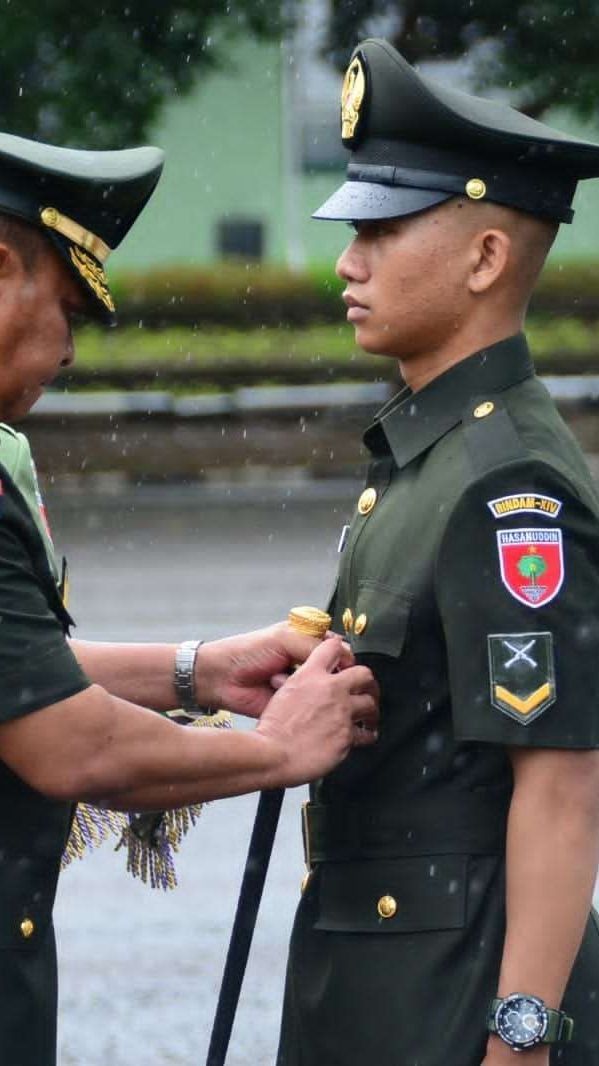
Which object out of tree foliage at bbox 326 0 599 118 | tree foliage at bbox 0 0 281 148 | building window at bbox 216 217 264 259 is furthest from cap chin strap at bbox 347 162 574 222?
building window at bbox 216 217 264 259

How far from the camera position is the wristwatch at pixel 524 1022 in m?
2.34

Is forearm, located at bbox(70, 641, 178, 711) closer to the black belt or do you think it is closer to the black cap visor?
the black belt

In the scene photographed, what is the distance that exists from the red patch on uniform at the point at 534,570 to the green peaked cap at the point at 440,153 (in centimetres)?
45

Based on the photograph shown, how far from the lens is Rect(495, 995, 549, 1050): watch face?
2338mm

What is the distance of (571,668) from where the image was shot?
238cm

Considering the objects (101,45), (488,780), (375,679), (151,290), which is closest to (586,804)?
(488,780)

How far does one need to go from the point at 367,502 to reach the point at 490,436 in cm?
27

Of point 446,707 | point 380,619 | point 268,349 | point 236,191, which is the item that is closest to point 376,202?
point 380,619

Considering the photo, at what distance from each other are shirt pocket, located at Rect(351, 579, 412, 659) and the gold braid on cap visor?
56cm

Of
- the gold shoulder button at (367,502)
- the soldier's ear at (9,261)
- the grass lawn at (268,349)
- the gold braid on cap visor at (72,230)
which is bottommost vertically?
the gold shoulder button at (367,502)

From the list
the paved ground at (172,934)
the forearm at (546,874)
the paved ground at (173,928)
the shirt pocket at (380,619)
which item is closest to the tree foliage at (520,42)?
the paved ground at (173,928)

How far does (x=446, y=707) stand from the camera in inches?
97.6

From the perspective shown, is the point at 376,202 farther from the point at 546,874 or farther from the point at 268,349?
the point at 268,349

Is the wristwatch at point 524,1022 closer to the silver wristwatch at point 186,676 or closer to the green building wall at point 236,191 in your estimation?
the silver wristwatch at point 186,676
